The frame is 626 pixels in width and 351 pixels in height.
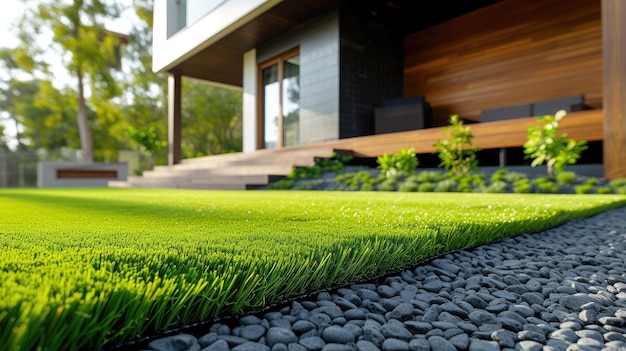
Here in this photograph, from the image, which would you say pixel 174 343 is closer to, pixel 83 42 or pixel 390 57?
pixel 390 57

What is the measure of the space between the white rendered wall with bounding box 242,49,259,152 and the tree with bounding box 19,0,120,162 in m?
7.59

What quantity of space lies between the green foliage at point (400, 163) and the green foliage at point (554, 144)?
1.50 metres

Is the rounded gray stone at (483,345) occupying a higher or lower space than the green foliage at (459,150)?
lower

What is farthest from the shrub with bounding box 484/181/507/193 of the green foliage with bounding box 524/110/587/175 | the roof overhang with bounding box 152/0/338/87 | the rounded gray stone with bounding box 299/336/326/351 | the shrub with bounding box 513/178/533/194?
the roof overhang with bounding box 152/0/338/87

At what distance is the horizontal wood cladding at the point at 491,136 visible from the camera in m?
4.24

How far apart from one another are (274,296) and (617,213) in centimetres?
282

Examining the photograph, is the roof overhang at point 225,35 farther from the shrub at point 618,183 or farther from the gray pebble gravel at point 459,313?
the gray pebble gravel at point 459,313

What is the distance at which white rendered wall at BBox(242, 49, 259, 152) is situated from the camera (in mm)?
9766

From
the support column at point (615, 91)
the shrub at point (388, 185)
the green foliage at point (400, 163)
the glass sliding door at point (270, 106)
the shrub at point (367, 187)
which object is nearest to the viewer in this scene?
the support column at point (615, 91)

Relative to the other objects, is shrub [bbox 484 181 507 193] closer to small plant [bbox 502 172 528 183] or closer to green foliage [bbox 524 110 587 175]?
small plant [bbox 502 172 528 183]

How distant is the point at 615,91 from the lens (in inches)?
155

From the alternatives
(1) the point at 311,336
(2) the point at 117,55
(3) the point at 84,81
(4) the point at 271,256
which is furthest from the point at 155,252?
(2) the point at 117,55

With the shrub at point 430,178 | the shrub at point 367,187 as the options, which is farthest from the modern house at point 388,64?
the shrub at point 367,187

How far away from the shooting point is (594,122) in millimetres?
4188
